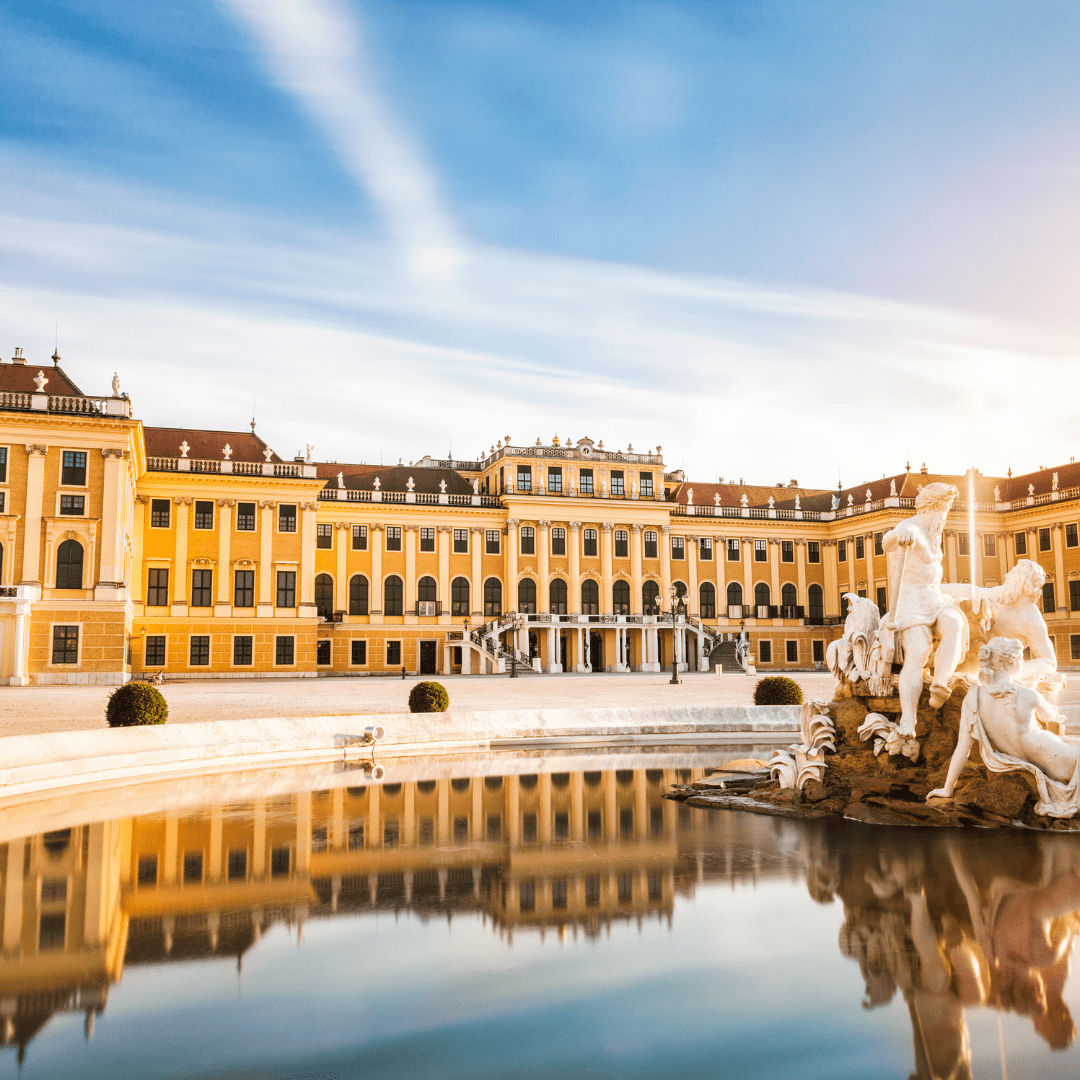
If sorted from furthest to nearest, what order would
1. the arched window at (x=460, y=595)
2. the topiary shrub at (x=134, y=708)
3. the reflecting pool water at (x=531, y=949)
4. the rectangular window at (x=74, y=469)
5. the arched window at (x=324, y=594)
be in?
the arched window at (x=460, y=595) → the arched window at (x=324, y=594) → the rectangular window at (x=74, y=469) → the topiary shrub at (x=134, y=708) → the reflecting pool water at (x=531, y=949)

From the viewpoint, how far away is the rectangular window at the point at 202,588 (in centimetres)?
5075

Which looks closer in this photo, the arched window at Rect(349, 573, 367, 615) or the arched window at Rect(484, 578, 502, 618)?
the arched window at Rect(349, 573, 367, 615)

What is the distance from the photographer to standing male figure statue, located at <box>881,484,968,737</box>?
9.98 meters

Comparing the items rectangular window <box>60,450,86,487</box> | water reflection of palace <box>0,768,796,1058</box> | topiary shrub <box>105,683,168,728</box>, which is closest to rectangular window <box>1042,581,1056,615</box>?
rectangular window <box>60,450,86,487</box>

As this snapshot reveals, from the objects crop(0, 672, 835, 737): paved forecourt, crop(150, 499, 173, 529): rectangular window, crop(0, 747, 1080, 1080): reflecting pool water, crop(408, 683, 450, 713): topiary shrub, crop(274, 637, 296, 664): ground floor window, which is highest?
crop(150, 499, 173, 529): rectangular window

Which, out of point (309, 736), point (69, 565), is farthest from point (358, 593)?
point (309, 736)

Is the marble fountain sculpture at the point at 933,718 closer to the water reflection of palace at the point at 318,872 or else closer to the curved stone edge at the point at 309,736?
the water reflection of palace at the point at 318,872

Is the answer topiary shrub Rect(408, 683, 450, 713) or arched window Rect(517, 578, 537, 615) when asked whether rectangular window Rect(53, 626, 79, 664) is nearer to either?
topiary shrub Rect(408, 683, 450, 713)

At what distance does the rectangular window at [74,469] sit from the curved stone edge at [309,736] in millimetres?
30076

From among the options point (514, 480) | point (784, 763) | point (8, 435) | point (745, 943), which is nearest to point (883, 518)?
point (514, 480)

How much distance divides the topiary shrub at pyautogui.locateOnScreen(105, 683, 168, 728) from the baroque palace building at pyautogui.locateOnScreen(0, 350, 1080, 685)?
26.3 meters

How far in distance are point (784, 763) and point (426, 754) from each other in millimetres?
6728

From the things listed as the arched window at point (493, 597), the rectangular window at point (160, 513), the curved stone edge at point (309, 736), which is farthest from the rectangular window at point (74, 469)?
the curved stone edge at point (309, 736)

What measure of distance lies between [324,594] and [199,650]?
9.29 m
